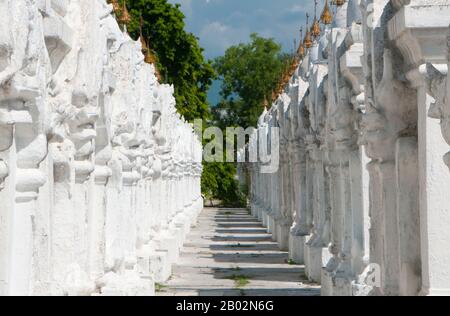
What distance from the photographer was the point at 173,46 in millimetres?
46688

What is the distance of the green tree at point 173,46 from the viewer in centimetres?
4559

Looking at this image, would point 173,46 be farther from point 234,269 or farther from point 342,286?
point 342,286

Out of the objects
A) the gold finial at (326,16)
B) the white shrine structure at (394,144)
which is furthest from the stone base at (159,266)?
the gold finial at (326,16)

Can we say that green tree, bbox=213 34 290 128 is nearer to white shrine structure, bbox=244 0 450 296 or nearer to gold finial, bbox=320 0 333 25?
gold finial, bbox=320 0 333 25

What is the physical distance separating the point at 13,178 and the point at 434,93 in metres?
2.51

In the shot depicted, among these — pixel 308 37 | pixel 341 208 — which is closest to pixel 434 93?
pixel 341 208

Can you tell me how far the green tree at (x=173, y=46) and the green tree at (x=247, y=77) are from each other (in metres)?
32.5

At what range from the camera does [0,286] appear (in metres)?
6.09

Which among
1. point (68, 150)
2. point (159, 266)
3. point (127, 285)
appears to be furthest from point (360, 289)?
point (159, 266)

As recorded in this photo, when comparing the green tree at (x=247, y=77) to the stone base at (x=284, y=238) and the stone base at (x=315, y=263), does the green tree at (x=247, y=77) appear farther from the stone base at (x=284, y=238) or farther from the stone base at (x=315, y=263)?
the stone base at (x=315, y=263)

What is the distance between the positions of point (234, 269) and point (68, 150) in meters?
11.6

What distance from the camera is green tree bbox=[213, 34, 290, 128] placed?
276ft

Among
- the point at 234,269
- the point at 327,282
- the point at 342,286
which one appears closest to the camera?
the point at 342,286
